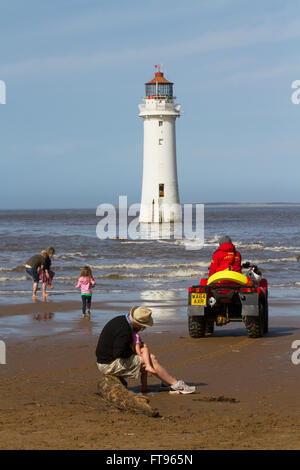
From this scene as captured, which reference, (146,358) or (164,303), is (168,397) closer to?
(146,358)

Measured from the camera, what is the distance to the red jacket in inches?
438

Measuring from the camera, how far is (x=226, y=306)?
1112cm

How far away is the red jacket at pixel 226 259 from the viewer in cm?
1113

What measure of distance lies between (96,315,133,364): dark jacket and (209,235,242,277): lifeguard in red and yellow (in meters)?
3.97

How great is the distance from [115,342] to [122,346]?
10 centimetres

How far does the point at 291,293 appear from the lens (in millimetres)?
18078

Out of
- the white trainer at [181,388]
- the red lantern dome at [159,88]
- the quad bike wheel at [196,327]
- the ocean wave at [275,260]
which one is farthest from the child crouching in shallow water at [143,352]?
the red lantern dome at [159,88]

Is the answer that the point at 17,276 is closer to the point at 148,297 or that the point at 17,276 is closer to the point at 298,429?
the point at 148,297

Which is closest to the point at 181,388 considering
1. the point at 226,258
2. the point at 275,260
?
the point at 226,258

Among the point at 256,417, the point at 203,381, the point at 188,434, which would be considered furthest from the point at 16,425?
the point at 203,381

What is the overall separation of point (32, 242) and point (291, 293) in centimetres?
2457

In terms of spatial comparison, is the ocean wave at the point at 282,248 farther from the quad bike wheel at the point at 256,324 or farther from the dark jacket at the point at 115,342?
the dark jacket at the point at 115,342

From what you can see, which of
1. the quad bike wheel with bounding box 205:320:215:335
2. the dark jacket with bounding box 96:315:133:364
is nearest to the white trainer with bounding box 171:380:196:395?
the dark jacket with bounding box 96:315:133:364

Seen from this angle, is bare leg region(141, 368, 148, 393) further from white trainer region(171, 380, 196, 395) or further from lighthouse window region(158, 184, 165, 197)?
lighthouse window region(158, 184, 165, 197)
